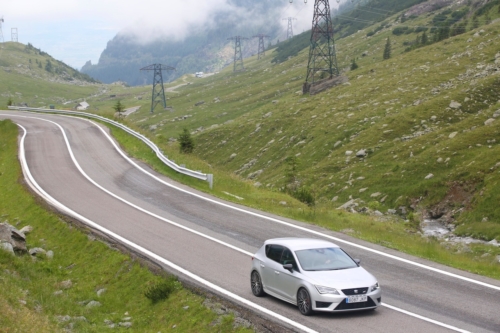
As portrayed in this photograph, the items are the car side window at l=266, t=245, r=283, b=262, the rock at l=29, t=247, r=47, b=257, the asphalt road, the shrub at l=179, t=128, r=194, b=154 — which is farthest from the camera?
the shrub at l=179, t=128, r=194, b=154

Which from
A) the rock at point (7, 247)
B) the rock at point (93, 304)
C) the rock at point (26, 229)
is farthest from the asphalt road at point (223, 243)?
the rock at point (7, 247)

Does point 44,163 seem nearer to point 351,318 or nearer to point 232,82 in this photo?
point 351,318

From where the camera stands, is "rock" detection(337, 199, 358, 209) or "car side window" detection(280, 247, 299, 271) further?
"rock" detection(337, 199, 358, 209)

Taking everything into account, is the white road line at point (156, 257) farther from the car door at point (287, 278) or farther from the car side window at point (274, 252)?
the car side window at point (274, 252)

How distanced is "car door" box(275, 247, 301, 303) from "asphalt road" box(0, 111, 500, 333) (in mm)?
401

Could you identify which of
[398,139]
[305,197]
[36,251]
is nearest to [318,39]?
[398,139]

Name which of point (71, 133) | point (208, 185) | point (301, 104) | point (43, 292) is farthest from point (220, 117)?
point (43, 292)

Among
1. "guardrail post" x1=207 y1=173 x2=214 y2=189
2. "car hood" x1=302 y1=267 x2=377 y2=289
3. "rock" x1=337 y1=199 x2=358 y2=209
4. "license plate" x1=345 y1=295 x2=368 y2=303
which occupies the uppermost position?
"car hood" x1=302 y1=267 x2=377 y2=289

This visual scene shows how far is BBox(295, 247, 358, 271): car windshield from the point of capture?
15094mm

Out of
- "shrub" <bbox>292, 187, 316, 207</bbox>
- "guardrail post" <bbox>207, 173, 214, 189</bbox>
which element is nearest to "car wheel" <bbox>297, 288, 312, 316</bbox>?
"shrub" <bbox>292, 187, 316, 207</bbox>

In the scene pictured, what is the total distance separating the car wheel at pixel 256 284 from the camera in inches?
642

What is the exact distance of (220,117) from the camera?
3954 inches

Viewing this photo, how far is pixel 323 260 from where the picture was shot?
15430 mm

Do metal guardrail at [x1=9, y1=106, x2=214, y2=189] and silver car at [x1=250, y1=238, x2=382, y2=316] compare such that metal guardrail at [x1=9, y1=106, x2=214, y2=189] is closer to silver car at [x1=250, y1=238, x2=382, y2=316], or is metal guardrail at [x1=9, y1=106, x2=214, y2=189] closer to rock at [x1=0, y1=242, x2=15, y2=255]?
rock at [x1=0, y1=242, x2=15, y2=255]
